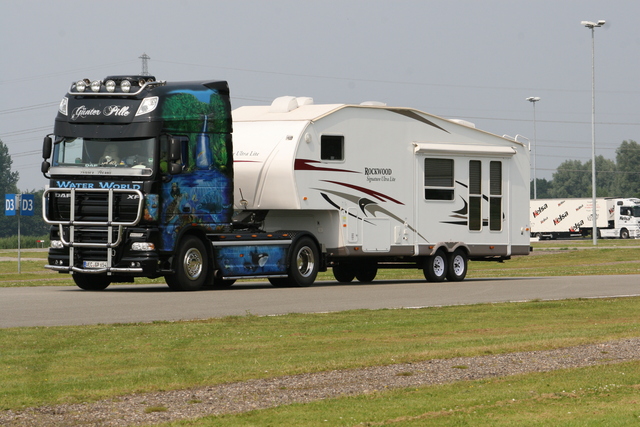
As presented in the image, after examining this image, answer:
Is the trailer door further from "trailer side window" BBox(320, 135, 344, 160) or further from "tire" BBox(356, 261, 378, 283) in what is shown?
"trailer side window" BBox(320, 135, 344, 160)

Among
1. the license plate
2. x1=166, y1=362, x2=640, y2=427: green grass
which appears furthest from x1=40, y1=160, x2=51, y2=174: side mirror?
x1=166, y1=362, x2=640, y2=427: green grass

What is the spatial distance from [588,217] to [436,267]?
2304 inches

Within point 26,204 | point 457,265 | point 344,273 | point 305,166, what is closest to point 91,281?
point 305,166

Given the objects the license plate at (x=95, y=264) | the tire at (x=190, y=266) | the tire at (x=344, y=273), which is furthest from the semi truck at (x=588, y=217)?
the license plate at (x=95, y=264)

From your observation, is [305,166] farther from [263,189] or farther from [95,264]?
[95,264]

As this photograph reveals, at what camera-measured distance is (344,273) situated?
28.2 m

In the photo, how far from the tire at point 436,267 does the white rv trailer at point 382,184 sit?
0.03m

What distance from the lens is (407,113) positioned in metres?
25.9

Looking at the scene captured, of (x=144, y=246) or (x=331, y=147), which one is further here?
(x=331, y=147)

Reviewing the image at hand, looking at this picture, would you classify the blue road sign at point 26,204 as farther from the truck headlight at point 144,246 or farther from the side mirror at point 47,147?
the truck headlight at point 144,246

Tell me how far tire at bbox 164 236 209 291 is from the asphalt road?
1.09 feet

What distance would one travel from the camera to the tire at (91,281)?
2267cm

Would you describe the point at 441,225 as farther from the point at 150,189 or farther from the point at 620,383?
the point at 620,383

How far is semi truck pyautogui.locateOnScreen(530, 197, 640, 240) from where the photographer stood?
82250 mm
